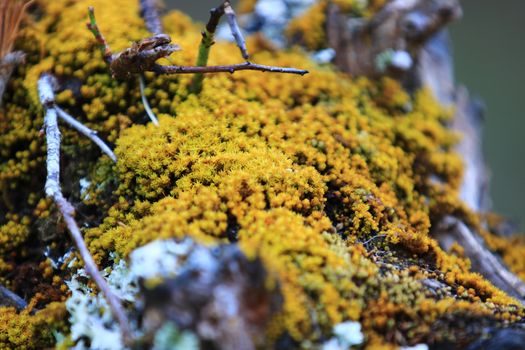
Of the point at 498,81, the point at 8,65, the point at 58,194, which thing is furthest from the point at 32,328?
the point at 498,81

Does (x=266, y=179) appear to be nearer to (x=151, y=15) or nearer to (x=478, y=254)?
(x=478, y=254)

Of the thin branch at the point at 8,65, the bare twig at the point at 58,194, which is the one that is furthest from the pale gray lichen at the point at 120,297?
the thin branch at the point at 8,65

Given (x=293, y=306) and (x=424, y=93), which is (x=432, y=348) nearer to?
(x=293, y=306)

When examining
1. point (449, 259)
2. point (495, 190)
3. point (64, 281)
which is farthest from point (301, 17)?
point (495, 190)

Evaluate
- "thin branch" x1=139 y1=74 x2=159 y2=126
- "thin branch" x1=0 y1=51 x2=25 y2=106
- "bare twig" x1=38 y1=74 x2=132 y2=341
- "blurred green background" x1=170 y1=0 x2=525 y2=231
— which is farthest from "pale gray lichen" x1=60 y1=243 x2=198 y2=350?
"blurred green background" x1=170 y1=0 x2=525 y2=231

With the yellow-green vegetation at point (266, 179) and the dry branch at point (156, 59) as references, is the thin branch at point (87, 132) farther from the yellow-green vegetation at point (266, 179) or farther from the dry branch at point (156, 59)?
the dry branch at point (156, 59)
